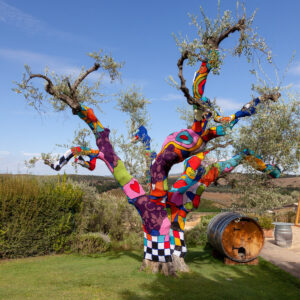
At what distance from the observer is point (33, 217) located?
1191cm

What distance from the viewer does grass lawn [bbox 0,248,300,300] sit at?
6.99 m

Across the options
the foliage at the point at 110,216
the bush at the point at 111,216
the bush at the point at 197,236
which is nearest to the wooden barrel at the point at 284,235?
the bush at the point at 197,236

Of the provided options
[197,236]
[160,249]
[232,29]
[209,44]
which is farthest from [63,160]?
[197,236]

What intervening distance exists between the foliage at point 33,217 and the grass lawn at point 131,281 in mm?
903

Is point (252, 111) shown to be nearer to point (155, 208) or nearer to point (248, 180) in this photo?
point (248, 180)

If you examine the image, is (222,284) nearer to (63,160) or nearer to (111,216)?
(63,160)

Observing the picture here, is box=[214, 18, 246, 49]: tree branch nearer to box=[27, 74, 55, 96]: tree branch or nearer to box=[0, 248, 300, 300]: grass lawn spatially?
box=[27, 74, 55, 96]: tree branch

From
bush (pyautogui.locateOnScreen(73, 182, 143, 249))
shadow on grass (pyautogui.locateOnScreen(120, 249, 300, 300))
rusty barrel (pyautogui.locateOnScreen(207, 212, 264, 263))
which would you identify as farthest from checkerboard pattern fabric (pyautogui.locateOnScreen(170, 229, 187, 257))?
bush (pyautogui.locateOnScreen(73, 182, 143, 249))

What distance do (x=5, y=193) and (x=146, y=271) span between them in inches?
247

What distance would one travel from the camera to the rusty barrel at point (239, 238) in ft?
32.4

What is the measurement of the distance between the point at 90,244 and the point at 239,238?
18.7 ft

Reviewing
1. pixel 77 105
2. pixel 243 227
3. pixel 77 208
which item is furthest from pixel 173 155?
pixel 77 208

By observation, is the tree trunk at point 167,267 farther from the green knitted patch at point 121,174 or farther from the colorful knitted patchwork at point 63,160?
the colorful knitted patchwork at point 63,160

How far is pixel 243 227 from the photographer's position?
10.1 m
